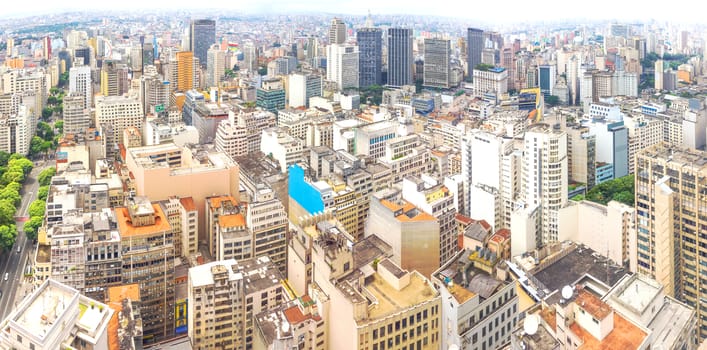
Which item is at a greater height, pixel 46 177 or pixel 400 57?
pixel 400 57

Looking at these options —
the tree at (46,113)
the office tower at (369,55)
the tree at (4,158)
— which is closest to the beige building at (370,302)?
the tree at (4,158)

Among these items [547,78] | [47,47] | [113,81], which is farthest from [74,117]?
[547,78]

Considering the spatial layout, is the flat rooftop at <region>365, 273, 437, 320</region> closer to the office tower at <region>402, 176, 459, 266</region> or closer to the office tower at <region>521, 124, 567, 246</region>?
the office tower at <region>402, 176, 459, 266</region>

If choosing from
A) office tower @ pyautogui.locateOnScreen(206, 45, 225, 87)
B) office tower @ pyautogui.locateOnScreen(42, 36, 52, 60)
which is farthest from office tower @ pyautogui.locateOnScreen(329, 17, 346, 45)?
office tower @ pyautogui.locateOnScreen(42, 36, 52, 60)

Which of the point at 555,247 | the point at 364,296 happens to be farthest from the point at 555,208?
the point at 364,296

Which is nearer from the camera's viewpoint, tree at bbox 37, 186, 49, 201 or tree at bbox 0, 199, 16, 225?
tree at bbox 0, 199, 16, 225

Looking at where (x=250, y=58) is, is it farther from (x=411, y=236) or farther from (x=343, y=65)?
(x=411, y=236)

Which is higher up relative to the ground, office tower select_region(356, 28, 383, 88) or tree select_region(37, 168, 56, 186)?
office tower select_region(356, 28, 383, 88)
